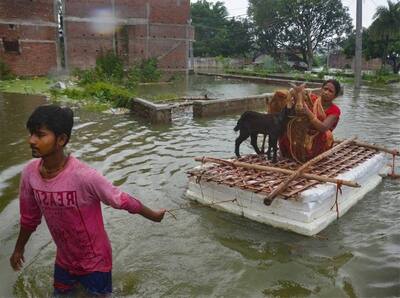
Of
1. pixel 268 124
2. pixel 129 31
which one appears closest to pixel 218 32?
pixel 129 31

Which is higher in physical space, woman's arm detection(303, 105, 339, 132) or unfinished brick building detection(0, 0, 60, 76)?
unfinished brick building detection(0, 0, 60, 76)

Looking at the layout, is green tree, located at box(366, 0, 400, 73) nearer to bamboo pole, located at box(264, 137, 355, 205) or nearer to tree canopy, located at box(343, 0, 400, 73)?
tree canopy, located at box(343, 0, 400, 73)

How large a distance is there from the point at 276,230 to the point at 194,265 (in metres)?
1.17

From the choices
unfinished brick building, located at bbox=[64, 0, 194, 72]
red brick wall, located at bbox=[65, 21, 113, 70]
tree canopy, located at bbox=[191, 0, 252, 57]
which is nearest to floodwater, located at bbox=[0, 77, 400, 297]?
red brick wall, located at bbox=[65, 21, 113, 70]

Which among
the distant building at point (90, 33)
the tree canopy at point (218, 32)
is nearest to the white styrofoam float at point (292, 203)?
the distant building at point (90, 33)

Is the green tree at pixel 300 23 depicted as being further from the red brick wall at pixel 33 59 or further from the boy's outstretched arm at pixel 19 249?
the boy's outstretched arm at pixel 19 249

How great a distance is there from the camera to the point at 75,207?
2672 mm

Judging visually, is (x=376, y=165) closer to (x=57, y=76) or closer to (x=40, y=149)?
(x=40, y=149)

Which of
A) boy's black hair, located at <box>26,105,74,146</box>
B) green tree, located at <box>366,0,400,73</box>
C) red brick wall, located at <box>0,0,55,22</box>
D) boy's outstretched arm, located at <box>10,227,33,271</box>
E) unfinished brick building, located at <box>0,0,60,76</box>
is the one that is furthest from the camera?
green tree, located at <box>366,0,400,73</box>

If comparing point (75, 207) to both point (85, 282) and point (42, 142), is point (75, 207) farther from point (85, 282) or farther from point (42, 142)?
point (85, 282)

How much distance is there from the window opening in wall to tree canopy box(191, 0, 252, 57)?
37604mm

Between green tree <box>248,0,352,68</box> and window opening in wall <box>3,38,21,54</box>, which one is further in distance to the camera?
green tree <box>248,0,352,68</box>

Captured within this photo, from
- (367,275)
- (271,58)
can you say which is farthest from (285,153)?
(271,58)

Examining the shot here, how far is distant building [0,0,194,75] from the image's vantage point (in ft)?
81.4
